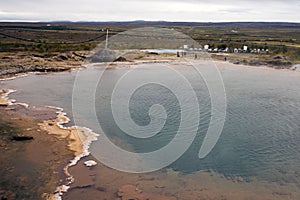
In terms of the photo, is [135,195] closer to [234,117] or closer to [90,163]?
[90,163]

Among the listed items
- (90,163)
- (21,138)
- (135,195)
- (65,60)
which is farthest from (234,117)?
(65,60)

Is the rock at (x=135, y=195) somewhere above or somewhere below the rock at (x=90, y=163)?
below

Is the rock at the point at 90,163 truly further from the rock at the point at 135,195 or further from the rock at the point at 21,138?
the rock at the point at 21,138

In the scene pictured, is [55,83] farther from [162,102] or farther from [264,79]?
[264,79]

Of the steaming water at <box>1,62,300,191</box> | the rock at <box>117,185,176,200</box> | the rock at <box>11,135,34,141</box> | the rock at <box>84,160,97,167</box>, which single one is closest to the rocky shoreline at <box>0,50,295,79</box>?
the steaming water at <box>1,62,300,191</box>

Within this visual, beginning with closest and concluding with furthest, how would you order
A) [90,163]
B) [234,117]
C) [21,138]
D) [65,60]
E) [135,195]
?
1. [135,195]
2. [90,163]
3. [21,138]
4. [234,117]
5. [65,60]

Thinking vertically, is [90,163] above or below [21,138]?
below

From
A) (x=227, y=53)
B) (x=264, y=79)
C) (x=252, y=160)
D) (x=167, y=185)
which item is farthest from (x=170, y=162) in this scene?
(x=227, y=53)

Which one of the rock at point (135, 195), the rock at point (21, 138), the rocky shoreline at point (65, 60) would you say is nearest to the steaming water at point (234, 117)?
the rock at point (135, 195)
